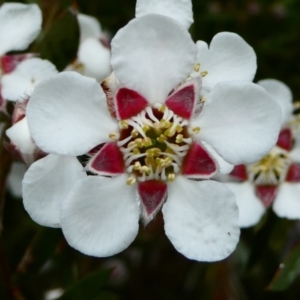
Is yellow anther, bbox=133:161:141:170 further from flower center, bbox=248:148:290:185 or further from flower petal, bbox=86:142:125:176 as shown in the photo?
flower center, bbox=248:148:290:185

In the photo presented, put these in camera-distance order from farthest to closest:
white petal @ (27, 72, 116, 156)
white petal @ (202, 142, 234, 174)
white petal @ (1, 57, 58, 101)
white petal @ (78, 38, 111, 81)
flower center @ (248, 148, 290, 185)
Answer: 1. flower center @ (248, 148, 290, 185)
2. white petal @ (78, 38, 111, 81)
3. white petal @ (1, 57, 58, 101)
4. white petal @ (202, 142, 234, 174)
5. white petal @ (27, 72, 116, 156)

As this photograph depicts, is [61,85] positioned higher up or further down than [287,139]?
higher up

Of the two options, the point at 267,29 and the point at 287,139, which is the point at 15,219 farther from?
the point at 267,29

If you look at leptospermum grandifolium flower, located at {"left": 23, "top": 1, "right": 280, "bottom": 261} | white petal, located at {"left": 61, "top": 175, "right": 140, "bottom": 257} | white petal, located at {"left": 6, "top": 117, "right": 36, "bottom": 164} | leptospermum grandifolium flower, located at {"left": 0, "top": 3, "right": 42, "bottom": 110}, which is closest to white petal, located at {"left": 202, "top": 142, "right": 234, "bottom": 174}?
leptospermum grandifolium flower, located at {"left": 23, "top": 1, "right": 280, "bottom": 261}

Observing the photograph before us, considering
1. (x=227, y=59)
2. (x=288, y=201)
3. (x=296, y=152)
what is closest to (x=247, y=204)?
(x=288, y=201)

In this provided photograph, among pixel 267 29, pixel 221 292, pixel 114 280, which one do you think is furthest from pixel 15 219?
pixel 267 29

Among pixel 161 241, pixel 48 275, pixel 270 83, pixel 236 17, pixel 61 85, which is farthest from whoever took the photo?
pixel 236 17
